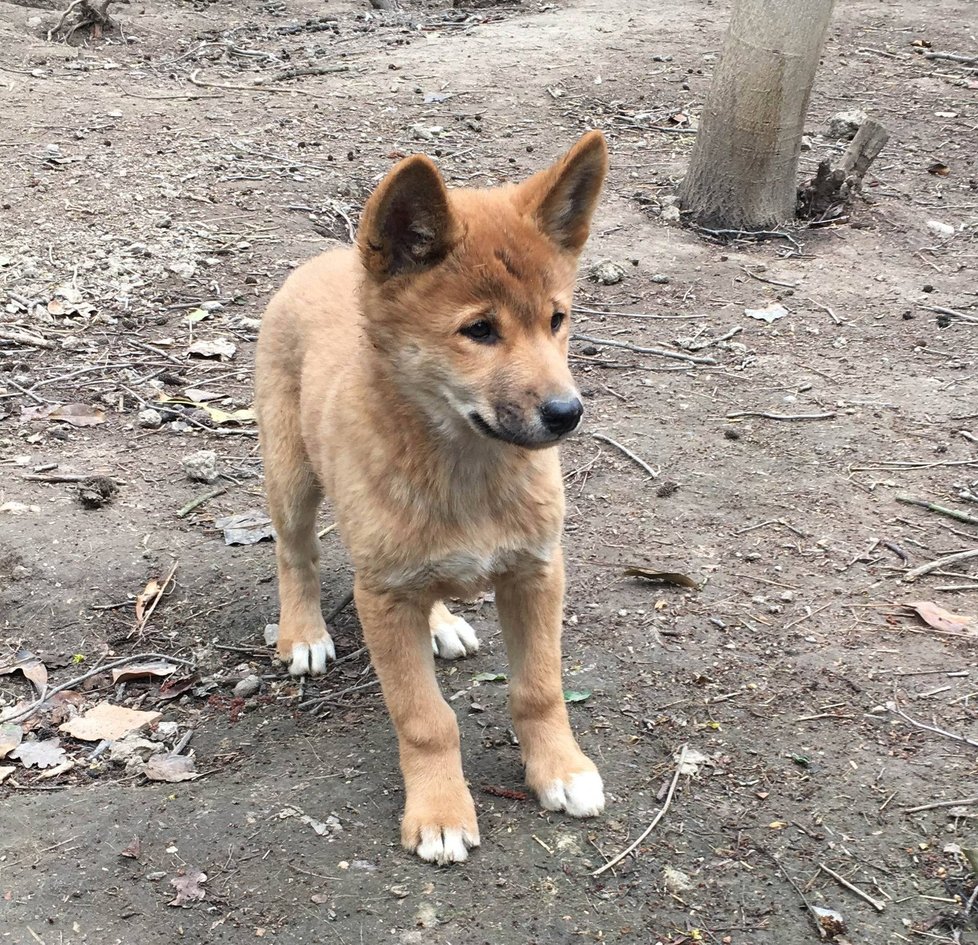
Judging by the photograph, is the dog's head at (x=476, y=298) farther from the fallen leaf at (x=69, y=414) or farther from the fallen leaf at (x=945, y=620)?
the fallen leaf at (x=69, y=414)

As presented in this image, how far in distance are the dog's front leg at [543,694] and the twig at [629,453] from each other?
210cm

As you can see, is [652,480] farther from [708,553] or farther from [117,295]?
[117,295]

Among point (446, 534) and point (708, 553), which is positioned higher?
Result: point (446, 534)

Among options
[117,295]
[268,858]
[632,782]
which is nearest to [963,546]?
[632,782]

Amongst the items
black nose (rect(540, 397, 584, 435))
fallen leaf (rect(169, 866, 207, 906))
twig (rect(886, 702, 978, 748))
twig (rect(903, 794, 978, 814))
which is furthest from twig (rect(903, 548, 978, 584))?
fallen leaf (rect(169, 866, 207, 906))

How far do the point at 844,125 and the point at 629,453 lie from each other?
653 cm

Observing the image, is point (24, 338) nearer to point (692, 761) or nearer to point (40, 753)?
point (40, 753)

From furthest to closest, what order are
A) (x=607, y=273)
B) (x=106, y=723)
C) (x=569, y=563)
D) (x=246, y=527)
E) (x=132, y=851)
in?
(x=607, y=273), (x=246, y=527), (x=569, y=563), (x=106, y=723), (x=132, y=851)

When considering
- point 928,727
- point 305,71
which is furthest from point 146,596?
point 305,71

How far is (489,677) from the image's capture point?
4.30 meters

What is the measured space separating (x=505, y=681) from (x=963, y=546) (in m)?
2.18

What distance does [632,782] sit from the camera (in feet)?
11.8

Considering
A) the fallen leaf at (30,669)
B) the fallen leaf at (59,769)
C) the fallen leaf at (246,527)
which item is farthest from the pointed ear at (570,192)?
the fallen leaf at (30,669)

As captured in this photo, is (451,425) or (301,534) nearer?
(451,425)
